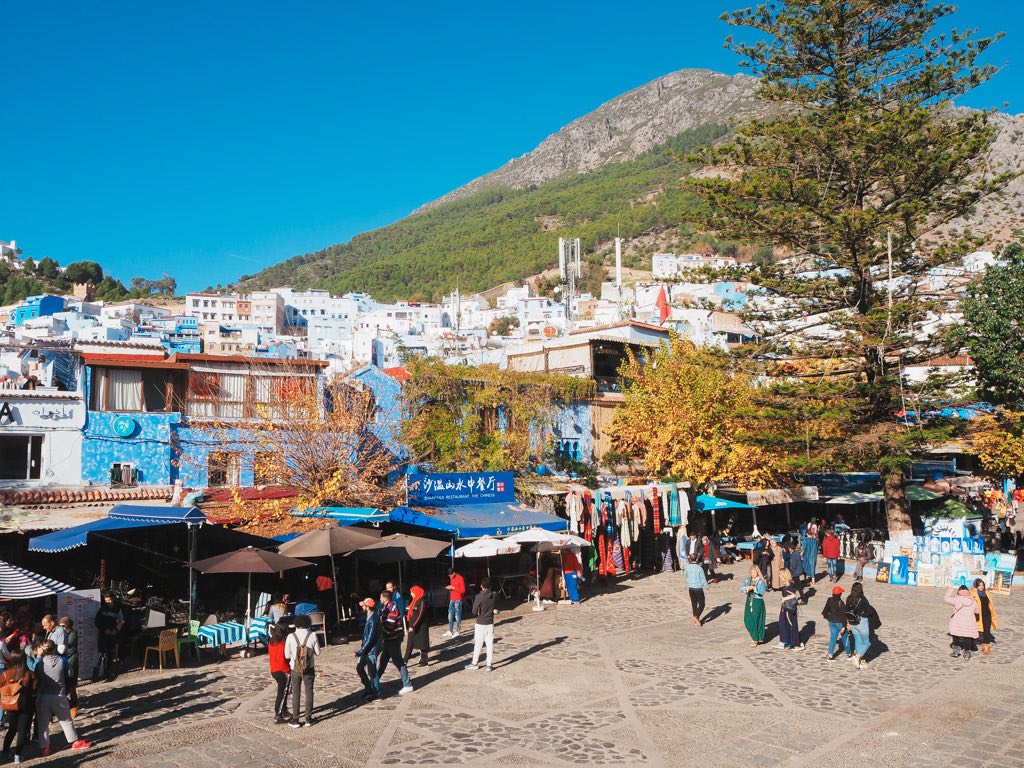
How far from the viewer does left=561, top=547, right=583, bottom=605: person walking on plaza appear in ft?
60.4

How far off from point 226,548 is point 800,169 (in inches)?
710

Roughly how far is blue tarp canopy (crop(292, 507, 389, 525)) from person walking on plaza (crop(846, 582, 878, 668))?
8795 mm

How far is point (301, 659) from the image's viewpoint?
992cm

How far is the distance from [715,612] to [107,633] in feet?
36.4

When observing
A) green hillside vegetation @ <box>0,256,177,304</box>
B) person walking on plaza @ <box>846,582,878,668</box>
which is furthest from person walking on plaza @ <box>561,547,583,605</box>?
green hillside vegetation @ <box>0,256,177,304</box>

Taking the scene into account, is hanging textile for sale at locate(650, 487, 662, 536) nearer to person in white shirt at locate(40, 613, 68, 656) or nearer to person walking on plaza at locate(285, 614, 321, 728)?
person walking on plaza at locate(285, 614, 321, 728)

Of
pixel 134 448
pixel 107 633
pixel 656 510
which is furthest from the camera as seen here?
pixel 656 510

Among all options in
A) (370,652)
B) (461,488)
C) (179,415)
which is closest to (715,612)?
(461,488)

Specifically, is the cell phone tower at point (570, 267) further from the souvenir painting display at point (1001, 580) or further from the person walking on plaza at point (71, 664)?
the person walking on plaza at point (71, 664)

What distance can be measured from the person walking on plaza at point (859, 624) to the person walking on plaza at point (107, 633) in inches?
439

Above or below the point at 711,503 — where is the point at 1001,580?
below

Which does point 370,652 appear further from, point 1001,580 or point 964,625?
point 1001,580

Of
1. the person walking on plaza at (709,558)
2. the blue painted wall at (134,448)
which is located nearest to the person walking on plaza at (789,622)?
the person walking on plaza at (709,558)

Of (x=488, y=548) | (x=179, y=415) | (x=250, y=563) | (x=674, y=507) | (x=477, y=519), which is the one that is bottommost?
(x=488, y=548)
